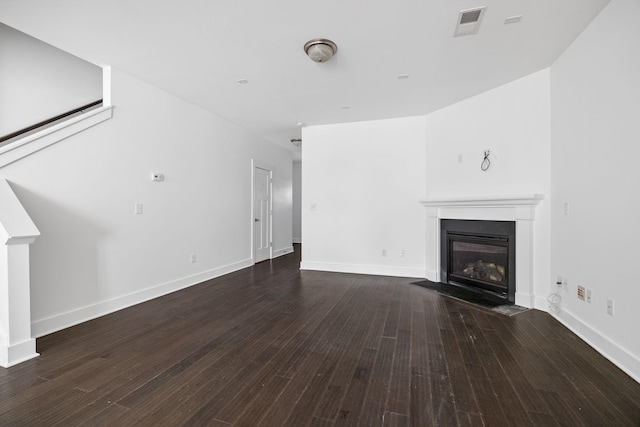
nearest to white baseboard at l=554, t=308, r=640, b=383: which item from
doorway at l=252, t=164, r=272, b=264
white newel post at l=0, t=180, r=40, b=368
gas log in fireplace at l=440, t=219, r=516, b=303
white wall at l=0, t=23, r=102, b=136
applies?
gas log in fireplace at l=440, t=219, r=516, b=303

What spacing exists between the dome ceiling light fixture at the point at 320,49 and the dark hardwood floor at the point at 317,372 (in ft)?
8.38

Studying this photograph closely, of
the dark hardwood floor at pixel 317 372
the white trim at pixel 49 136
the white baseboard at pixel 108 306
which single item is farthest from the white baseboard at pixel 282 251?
the white trim at pixel 49 136

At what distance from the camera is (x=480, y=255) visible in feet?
13.1

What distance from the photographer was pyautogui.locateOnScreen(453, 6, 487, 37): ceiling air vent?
2248 millimetres

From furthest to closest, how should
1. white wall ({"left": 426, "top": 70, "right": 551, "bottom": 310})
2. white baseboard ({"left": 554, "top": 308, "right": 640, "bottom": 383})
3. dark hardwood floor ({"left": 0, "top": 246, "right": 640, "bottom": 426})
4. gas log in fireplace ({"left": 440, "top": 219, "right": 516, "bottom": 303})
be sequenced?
gas log in fireplace ({"left": 440, "top": 219, "right": 516, "bottom": 303}) < white wall ({"left": 426, "top": 70, "right": 551, "bottom": 310}) < white baseboard ({"left": 554, "top": 308, "right": 640, "bottom": 383}) < dark hardwood floor ({"left": 0, "top": 246, "right": 640, "bottom": 426})

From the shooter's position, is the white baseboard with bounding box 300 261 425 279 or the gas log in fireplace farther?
the white baseboard with bounding box 300 261 425 279

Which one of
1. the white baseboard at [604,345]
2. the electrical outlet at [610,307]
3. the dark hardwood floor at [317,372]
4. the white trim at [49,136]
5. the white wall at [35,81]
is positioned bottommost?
the dark hardwood floor at [317,372]

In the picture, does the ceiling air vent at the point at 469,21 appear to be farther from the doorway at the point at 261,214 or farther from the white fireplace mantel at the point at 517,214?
the doorway at the point at 261,214

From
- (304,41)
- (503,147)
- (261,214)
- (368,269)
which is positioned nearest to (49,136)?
(304,41)

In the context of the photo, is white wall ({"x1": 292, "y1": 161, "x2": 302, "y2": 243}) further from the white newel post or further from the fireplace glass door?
the white newel post

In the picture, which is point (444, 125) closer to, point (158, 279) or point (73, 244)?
point (158, 279)

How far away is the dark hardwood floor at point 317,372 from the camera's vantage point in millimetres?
1591

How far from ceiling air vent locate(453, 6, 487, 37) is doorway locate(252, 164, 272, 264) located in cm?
416

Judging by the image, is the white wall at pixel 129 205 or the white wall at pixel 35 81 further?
the white wall at pixel 35 81
